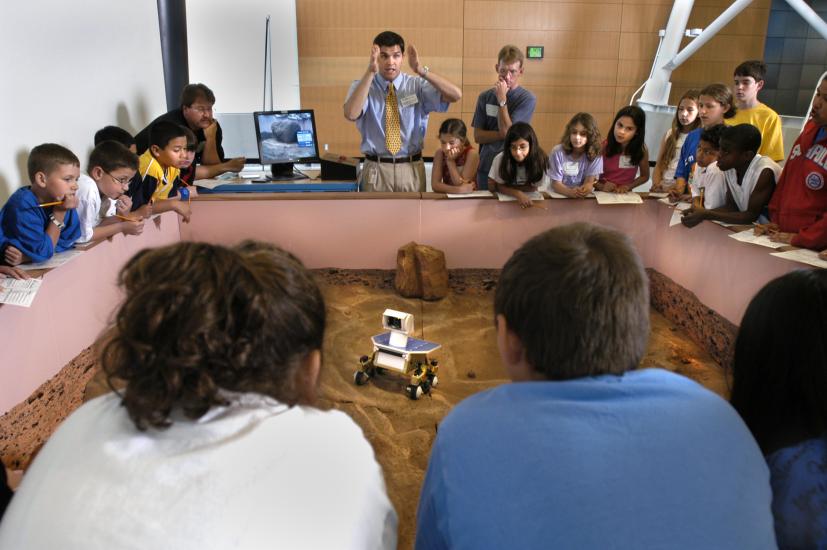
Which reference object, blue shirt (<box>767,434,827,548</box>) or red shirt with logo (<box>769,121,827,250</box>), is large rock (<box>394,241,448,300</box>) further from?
blue shirt (<box>767,434,827,548</box>)

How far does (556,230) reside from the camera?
1.09 metres

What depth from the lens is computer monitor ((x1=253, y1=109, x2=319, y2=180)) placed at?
16.6ft

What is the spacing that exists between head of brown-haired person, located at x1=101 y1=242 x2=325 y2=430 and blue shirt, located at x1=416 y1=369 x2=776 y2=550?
1.01 feet

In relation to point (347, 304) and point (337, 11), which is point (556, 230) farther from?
Answer: point (337, 11)

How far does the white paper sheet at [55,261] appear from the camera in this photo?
2.68 m

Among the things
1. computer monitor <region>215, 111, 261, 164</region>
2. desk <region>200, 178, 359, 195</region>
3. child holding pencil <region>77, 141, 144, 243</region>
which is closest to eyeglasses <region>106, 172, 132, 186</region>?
child holding pencil <region>77, 141, 144, 243</region>

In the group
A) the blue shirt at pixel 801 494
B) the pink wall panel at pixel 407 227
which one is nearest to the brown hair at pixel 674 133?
the pink wall panel at pixel 407 227

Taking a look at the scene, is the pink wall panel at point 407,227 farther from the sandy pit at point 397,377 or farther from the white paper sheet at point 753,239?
the white paper sheet at point 753,239

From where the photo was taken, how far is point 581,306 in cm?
99

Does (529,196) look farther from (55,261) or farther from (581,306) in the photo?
(581,306)

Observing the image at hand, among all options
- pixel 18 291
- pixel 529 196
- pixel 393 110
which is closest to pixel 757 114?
pixel 529 196

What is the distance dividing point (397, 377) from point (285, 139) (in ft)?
8.93

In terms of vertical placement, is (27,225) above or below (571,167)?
below

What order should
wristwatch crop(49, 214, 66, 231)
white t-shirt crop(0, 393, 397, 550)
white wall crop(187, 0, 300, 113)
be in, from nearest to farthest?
white t-shirt crop(0, 393, 397, 550), wristwatch crop(49, 214, 66, 231), white wall crop(187, 0, 300, 113)
